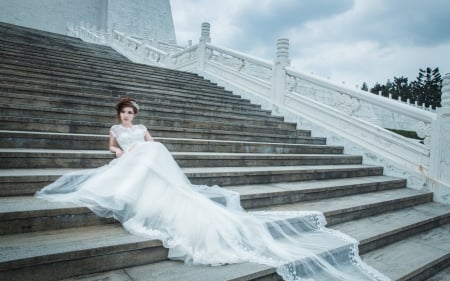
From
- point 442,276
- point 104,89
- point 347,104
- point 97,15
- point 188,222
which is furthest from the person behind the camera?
point 97,15

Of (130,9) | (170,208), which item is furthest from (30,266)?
(130,9)

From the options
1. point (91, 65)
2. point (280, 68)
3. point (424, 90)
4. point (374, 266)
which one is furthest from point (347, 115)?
point (424, 90)

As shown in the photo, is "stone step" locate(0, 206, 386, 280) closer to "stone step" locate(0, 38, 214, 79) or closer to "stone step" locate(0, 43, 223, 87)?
"stone step" locate(0, 43, 223, 87)

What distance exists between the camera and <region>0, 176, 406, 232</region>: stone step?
249cm

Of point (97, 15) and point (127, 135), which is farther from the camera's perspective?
point (97, 15)

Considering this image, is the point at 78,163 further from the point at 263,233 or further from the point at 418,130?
the point at 418,130

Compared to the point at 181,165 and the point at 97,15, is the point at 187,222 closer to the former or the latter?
the point at 181,165

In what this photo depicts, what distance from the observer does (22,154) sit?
11.3 feet

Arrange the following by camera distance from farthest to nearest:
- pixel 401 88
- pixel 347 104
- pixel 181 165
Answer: pixel 401 88, pixel 347 104, pixel 181 165

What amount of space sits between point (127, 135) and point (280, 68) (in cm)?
542

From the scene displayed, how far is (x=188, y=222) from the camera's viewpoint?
106 inches

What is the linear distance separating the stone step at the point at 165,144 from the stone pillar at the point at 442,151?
5.73 feet

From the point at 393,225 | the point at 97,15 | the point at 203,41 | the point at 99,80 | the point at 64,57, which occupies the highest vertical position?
the point at 97,15

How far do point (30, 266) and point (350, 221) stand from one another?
356 cm
